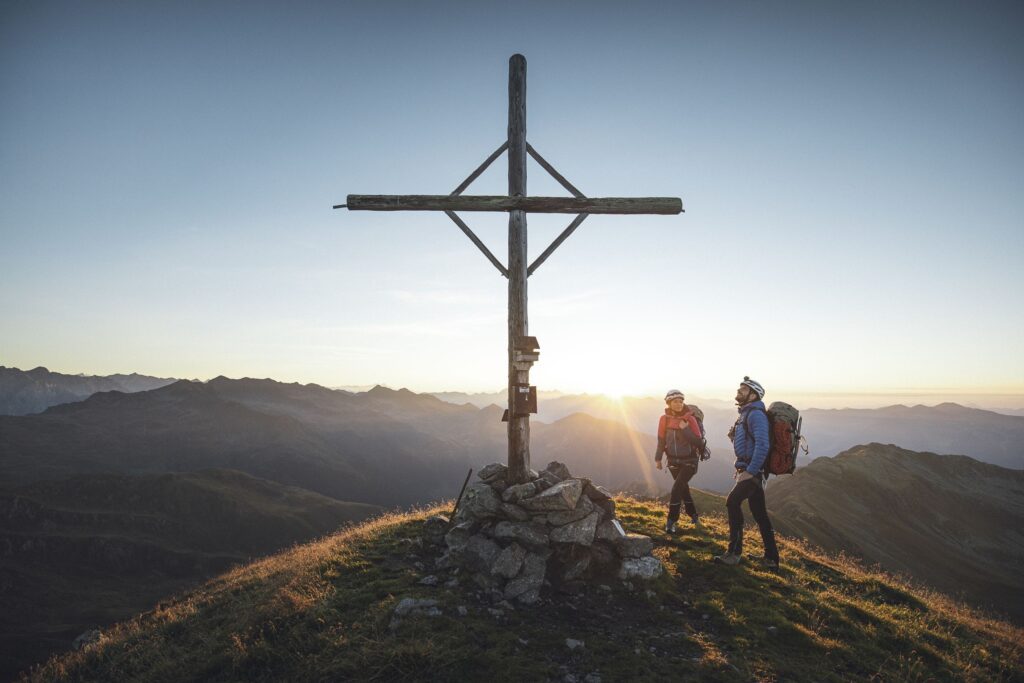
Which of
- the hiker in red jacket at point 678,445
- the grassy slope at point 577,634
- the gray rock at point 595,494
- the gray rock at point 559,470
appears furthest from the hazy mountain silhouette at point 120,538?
the hiker in red jacket at point 678,445

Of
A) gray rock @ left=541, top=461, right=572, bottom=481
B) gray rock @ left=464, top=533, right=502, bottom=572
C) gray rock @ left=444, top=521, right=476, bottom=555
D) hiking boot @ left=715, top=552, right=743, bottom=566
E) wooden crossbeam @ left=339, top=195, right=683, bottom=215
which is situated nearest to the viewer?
gray rock @ left=464, top=533, right=502, bottom=572

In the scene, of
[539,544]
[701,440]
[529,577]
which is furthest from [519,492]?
[701,440]

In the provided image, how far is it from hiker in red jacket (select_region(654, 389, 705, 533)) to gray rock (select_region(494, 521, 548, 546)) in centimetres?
399

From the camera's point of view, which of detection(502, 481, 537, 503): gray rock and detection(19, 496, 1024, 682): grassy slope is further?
detection(502, 481, 537, 503): gray rock

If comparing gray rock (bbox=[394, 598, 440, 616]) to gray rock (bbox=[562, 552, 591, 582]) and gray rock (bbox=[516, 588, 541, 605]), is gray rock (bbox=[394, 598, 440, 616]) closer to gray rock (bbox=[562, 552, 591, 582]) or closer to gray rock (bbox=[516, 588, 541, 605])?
gray rock (bbox=[516, 588, 541, 605])

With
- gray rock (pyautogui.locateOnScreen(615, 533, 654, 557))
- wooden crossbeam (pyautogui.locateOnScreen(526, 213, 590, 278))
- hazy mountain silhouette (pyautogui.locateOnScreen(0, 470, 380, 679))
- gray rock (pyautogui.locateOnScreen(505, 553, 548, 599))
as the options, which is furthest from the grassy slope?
hazy mountain silhouette (pyautogui.locateOnScreen(0, 470, 380, 679))

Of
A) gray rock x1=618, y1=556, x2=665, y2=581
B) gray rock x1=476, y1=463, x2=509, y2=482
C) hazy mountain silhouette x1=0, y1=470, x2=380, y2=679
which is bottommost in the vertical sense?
hazy mountain silhouette x1=0, y1=470, x2=380, y2=679

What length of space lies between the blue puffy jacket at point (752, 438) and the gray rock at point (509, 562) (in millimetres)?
4510

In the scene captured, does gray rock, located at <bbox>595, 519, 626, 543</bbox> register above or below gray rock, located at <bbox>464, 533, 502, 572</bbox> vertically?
above

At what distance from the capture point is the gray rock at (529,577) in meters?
7.25

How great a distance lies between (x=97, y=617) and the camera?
72438mm

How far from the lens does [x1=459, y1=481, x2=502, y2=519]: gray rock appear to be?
8.40 metres

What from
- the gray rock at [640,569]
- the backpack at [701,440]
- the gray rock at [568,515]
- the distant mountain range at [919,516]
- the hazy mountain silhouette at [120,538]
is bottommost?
the hazy mountain silhouette at [120,538]

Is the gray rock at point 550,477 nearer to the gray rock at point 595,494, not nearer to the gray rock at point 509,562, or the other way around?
the gray rock at point 595,494
